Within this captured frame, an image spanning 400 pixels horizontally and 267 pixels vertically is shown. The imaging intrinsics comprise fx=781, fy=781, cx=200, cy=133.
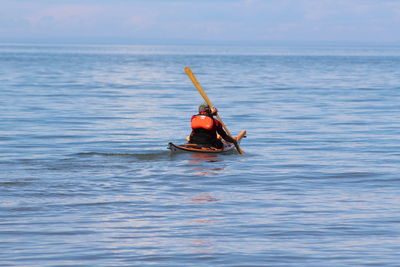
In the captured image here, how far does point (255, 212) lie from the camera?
42.1 feet

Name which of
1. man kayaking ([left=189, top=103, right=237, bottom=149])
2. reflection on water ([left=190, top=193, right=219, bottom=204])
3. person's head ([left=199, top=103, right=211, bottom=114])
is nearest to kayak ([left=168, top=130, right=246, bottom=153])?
man kayaking ([left=189, top=103, right=237, bottom=149])

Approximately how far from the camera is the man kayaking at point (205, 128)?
18734mm

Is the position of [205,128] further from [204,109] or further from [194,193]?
[194,193]

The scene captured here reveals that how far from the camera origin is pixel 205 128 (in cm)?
1886

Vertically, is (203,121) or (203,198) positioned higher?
(203,121)

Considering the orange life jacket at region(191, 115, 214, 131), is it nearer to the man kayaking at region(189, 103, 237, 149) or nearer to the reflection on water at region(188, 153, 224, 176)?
the man kayaking at region(189, 103, 237, 149)

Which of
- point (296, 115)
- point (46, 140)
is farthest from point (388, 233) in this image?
point (296, 115)

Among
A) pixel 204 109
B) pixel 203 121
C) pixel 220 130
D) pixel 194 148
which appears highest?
pixel 204 109

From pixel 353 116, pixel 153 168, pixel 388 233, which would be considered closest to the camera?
pixel 388 233

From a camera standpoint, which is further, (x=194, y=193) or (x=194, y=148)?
(x=194, y=148)

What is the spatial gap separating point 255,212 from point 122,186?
139 inches

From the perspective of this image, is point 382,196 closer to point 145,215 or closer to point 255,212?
point 255,212

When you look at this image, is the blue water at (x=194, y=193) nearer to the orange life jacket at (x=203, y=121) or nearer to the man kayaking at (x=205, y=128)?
the man kayaking at (x=205, y=128)

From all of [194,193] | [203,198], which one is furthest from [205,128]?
[203,198]
